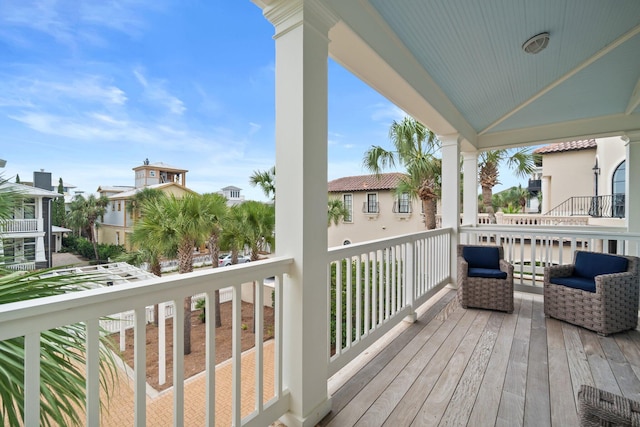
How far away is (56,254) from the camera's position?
2344 mm

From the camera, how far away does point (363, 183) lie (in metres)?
16.1

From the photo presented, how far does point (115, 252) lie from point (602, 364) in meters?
6.68

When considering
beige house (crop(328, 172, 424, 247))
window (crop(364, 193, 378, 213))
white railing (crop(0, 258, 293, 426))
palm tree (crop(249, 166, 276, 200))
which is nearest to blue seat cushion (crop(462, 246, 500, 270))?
white railing (crop(0, 258, 293, 426))

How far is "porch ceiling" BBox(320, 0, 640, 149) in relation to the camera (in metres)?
2.23

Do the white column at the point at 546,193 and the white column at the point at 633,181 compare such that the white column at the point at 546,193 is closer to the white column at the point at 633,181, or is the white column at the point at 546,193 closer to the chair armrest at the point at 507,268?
the white column at the point at 633,181

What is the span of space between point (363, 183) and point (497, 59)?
515 inches

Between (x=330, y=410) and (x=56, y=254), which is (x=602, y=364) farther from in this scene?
(x=56, y=254)

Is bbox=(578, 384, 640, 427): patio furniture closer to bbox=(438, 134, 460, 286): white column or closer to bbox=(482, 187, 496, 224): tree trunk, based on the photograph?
bbox=(438, 134, 460, 286): white column

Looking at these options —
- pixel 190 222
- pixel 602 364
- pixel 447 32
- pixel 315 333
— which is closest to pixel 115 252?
pixel 190 222

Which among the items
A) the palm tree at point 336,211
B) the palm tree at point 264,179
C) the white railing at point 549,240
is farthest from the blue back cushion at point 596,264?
the palm tree at point 336,211

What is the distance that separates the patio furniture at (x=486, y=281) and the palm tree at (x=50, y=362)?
3.68 m

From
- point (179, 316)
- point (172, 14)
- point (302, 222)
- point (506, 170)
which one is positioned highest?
point (172, 14)

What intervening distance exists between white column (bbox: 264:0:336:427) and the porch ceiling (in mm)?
270

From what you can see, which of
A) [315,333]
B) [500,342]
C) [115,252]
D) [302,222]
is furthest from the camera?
[115,252]
